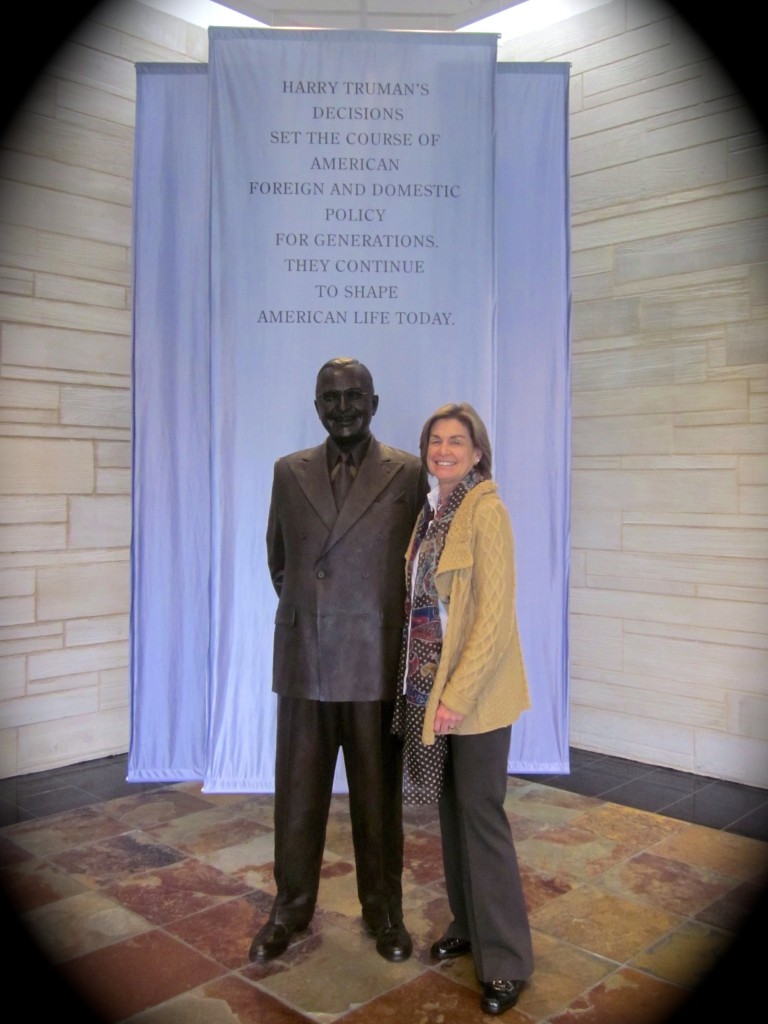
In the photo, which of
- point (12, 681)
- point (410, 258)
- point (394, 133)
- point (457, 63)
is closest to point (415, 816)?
point (12, 681)

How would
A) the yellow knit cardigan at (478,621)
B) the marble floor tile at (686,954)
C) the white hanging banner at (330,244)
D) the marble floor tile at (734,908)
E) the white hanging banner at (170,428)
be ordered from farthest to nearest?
1. the white hanging banner at (170,428)
2. the white hanging banner at (330,244)
3. the marble floor tile at (734,908)
4. the marble floor tile at (686,954)
5. the yellow knit cardigan at (478,621)

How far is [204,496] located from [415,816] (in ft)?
5.51

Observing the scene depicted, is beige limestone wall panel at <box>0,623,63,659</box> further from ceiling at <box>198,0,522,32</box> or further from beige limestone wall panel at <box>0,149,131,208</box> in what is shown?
ceiling at <box>198,0,522,32</box>

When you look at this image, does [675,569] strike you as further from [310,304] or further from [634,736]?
[310,304]

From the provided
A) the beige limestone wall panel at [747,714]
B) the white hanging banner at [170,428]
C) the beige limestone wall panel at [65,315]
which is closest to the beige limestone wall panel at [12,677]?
the white hanging banner at [170,428]

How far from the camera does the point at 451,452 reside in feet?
7.70

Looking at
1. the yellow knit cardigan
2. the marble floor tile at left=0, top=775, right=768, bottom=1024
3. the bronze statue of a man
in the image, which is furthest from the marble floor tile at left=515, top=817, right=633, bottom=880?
the yellow knit cardigan

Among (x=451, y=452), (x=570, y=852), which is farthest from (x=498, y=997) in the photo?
(x=451, y=452)

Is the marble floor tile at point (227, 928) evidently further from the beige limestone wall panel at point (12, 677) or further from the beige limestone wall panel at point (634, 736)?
the beige limestone wall panel at point (634, 736)

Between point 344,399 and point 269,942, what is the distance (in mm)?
1594

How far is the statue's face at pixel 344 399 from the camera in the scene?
2516 mm

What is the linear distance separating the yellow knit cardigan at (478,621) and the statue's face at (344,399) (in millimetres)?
454

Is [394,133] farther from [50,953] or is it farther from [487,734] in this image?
[50,953]

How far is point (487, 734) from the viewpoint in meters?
2.25
